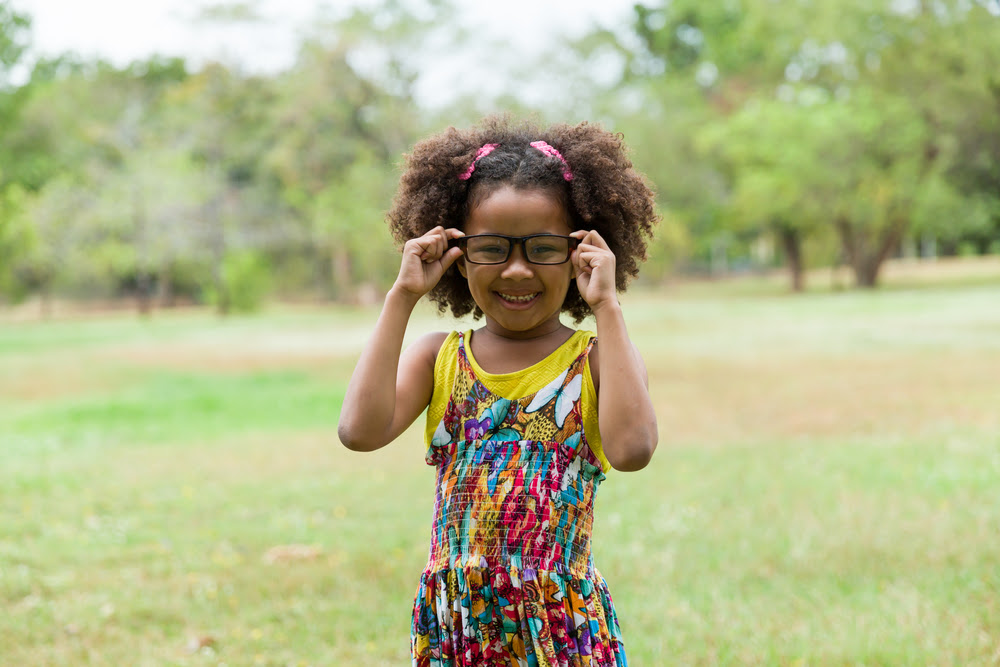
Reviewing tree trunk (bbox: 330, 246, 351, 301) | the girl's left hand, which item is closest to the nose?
the girl's left hand

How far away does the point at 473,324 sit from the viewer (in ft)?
25.9

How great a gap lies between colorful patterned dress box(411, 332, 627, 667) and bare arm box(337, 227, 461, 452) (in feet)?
0.41

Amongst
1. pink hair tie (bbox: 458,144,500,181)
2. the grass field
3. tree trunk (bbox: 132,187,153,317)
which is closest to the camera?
pink hair tie (bbox: 458,144,500,181)

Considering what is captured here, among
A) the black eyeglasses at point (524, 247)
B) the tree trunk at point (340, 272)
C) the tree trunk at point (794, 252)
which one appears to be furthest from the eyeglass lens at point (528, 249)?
the tree trunk at point (340, 272)

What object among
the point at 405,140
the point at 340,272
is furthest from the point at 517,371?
the point at 340,272

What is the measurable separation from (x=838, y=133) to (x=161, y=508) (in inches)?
1299

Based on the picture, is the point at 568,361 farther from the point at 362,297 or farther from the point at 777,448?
the point at 362,297

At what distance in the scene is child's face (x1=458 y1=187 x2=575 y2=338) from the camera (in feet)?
7.50

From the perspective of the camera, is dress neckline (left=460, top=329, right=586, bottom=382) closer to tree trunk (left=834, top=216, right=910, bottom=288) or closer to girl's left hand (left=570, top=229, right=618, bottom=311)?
girl's left hand (left=570, top=229, right=618, bottom=311)

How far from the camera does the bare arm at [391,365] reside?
2264mm

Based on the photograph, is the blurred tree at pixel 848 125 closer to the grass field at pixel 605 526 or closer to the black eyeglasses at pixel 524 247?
the grass field at pixel 605 526

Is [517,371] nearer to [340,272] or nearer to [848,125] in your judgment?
[848,125]

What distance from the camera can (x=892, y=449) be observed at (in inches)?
315

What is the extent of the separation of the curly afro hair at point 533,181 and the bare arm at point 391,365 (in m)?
0.14
